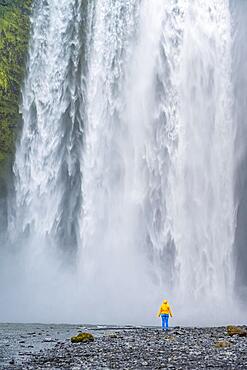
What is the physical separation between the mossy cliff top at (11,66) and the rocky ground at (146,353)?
2122 cm

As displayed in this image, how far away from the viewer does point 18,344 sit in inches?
629

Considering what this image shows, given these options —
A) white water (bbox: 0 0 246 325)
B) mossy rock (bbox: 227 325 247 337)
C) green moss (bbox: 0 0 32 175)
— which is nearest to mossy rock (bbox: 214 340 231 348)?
mossy rock (bbox: 227 325 247 337)

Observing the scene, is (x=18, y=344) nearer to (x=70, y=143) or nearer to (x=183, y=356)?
(x=183, y=356)

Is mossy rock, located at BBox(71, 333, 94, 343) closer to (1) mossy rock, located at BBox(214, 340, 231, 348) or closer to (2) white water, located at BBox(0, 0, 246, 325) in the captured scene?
(1) mossy rock, located at BBox(214, 340, 231, 348)

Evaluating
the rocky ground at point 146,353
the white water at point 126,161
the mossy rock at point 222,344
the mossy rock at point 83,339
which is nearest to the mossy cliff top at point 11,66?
the white water at point 126,161

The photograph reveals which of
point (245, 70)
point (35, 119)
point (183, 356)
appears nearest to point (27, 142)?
point (35, 119)

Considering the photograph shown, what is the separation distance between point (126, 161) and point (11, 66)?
1055 centimetres

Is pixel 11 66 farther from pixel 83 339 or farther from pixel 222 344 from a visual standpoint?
pixel 222 344

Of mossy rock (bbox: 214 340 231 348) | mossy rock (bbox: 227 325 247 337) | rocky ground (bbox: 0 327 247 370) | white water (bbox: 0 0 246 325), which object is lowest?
rocky ground (bbox: 0 327 247 370)

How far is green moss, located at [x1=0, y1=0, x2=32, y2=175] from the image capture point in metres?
35.8

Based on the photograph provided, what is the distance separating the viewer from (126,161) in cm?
3272

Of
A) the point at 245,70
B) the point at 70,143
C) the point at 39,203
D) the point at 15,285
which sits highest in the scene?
the point at 245,70

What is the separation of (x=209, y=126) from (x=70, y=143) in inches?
323

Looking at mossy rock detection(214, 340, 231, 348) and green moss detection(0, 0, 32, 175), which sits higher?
green moss detection(0, 0, 32, 175)
